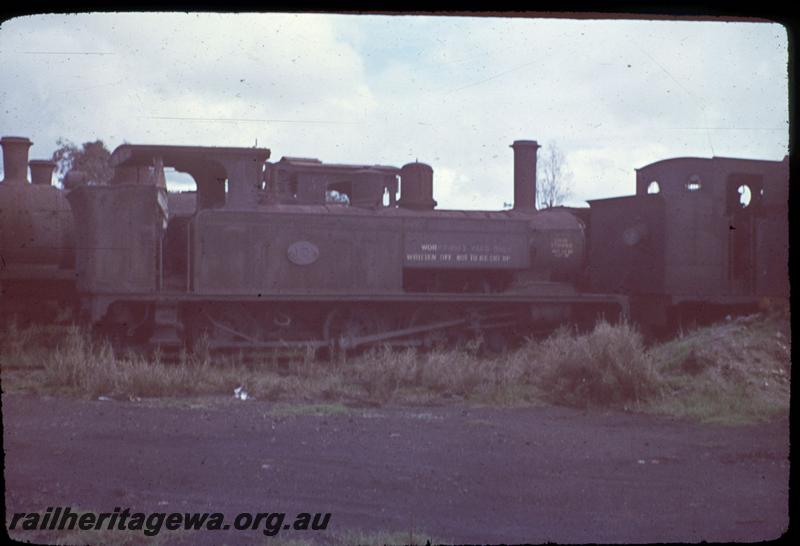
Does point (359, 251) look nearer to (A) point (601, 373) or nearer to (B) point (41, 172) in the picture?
(A) point (601, 373)

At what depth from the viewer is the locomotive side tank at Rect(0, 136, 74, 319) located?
12.7 metres

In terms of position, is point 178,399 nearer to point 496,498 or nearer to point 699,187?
point 496,498

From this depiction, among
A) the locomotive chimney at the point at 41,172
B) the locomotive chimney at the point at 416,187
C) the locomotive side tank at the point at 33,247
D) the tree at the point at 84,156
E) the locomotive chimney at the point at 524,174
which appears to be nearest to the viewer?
the locomotive side tank at the point at 33,247

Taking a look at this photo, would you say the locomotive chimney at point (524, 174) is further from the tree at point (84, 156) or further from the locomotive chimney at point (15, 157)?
the tree at point (84, 156)

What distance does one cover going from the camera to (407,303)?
12.8 m

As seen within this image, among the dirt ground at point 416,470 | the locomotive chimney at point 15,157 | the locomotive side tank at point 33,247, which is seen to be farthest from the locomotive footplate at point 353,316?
the locomotive chimney at point 15,157

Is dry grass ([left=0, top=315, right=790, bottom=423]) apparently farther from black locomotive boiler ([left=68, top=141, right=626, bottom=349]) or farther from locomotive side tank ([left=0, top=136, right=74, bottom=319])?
locomotive side tank ([left=0, top=136, right=74, bottom=319])

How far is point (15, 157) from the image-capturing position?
13789mm

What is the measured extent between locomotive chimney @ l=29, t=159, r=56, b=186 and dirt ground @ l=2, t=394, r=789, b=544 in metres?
6.42

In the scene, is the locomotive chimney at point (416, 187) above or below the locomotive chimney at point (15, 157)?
below

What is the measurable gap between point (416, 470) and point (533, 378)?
4.22m

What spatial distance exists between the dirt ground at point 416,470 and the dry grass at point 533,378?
2.17ft

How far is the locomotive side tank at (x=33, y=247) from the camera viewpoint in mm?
12703

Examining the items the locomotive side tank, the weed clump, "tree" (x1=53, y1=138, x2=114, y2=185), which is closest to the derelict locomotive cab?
the weed clump
